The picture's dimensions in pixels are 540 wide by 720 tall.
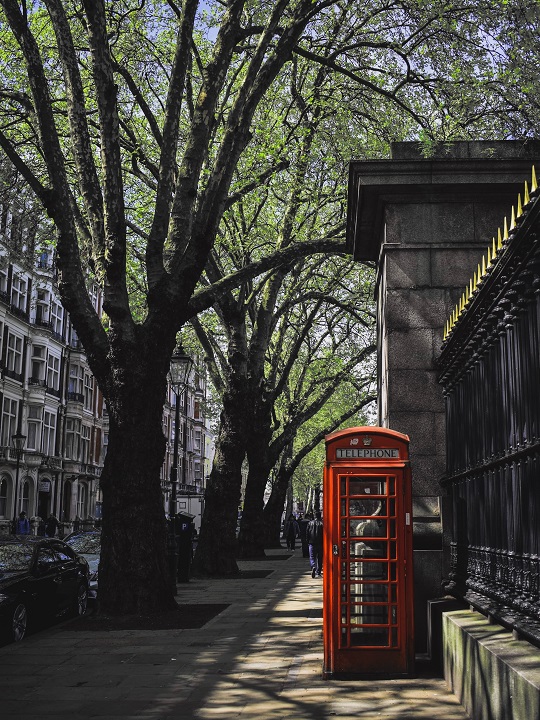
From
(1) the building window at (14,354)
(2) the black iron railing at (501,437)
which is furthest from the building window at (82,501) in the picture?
(2) the black iron railing at (501,437)

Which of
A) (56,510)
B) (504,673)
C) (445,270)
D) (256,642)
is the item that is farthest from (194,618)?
(56,510)

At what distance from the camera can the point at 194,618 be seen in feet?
42.0

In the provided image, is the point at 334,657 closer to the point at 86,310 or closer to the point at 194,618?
the point at 194,618

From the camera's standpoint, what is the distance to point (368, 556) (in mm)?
8188

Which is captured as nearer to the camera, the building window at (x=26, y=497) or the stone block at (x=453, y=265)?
the stone block at (x=453, y=265)

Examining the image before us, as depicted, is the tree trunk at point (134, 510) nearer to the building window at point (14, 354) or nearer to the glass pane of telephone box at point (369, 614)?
the glass pane of telephone box at point (369, 614)

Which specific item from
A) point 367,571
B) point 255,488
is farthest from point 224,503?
point 367,571

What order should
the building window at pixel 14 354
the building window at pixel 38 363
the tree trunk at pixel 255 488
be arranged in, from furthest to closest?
the building window at pixel 38 363
the building window at pixel 14 354
the tree trunk at pixel 255 488

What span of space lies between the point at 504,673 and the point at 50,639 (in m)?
7.72

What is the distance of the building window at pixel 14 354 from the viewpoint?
50531 mm

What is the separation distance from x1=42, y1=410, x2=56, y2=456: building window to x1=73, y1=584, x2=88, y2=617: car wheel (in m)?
42.3

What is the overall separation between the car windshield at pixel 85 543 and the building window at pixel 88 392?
4651 cm

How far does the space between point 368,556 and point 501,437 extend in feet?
8.33

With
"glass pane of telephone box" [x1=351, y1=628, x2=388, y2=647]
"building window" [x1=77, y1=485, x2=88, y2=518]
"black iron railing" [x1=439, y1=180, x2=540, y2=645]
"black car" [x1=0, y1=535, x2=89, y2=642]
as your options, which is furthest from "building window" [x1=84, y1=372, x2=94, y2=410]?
"black iron railing" [x1=439, y1=180, x2=540, y2=645]
